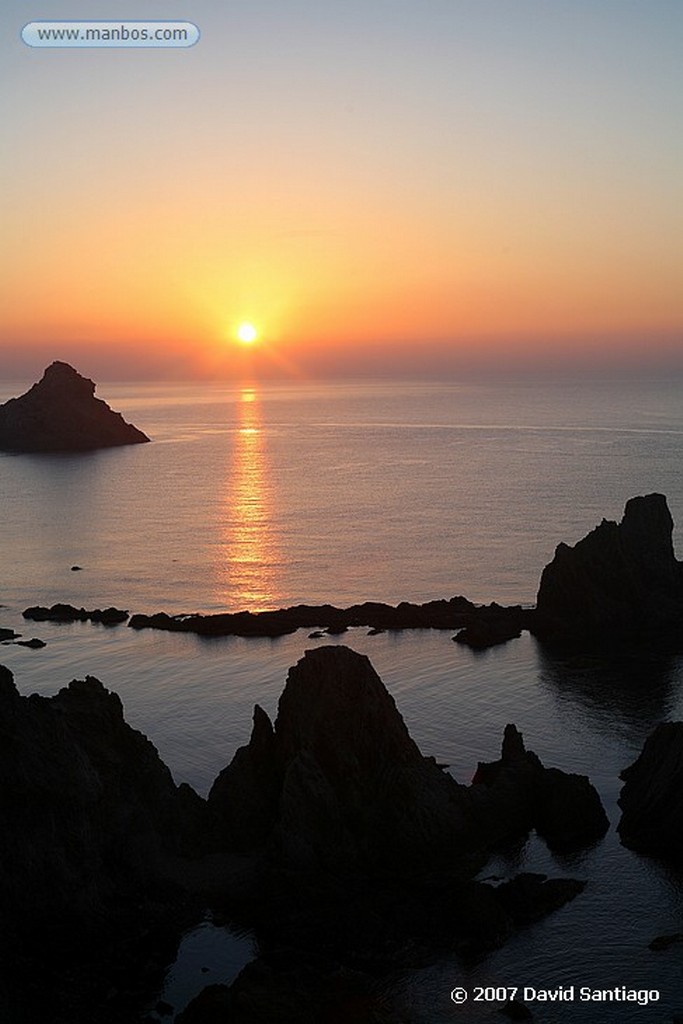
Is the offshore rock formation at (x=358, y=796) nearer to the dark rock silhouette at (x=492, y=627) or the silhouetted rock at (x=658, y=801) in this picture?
the silhouetted rock at (x=658, y=801)

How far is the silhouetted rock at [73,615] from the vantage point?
109m

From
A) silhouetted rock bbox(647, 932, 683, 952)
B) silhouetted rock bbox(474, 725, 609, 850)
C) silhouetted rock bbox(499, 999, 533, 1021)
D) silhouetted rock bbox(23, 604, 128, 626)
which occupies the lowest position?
silhouetted rock bbox(499, 999, 533, 1021)

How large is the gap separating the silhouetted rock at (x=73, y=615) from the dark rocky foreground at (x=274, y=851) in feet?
181

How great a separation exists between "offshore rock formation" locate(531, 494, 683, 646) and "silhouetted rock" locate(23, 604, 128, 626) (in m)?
39.7

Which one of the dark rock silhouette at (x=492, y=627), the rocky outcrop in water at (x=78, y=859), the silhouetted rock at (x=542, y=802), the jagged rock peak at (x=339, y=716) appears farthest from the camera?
the dark rock silhouette at (x=492, y=627)

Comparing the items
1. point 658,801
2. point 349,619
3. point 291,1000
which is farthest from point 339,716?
point 349,619

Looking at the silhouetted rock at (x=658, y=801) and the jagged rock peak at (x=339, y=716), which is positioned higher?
the jagged rock peak at (x=339, y=716)

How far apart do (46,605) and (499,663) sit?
49268 millimetres

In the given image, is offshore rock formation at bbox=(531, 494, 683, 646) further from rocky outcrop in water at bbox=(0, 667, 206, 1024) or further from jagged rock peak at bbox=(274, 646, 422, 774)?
rocky outcrop in water at bbox=(0, 667, 206, 1024)

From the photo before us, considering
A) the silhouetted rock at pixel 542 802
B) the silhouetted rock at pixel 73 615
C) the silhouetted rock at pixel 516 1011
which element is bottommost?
the silhouetted rock at pixel 516 1011

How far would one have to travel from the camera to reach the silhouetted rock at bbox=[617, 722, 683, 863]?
2165 inches

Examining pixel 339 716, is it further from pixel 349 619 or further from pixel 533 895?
pixel 349 619

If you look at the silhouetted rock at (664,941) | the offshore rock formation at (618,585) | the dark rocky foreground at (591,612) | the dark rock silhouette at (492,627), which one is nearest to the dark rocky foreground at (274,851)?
the silhouetted rock at (664,941)

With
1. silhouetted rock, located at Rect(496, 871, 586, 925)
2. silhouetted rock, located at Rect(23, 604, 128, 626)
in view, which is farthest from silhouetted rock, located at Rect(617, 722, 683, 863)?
silhouetted rock, located at Rect(23, 604, 128, 626)
